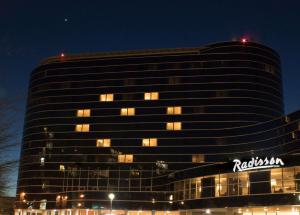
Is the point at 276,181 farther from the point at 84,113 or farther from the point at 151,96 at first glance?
the point at 84,113

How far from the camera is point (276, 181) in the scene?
59.2 metres

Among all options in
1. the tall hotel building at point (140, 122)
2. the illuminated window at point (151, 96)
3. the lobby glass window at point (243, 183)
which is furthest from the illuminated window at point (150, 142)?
the lobby glass window at point (243, 183)

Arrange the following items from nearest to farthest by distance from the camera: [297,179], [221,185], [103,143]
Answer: [297,179] → [221,185] → [103,143]

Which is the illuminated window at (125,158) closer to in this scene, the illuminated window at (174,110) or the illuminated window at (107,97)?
the illuminated window at (174,110)

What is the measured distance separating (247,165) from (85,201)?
50.0 meters

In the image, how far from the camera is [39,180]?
124 m

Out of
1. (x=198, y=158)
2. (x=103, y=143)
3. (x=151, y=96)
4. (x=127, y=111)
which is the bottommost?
(x=198, y=158)

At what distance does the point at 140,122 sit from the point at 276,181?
2462 inches

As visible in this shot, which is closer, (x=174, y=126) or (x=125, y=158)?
(x=125, y=158)

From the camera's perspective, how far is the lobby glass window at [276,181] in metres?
58.7

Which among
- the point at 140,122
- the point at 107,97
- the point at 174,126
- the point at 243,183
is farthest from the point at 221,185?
the point at 107,97

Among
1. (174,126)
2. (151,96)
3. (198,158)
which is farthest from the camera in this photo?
(151,96)

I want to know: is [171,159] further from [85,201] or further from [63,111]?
[63,111]

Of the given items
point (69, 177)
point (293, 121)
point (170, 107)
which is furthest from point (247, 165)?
point (69, 177)
